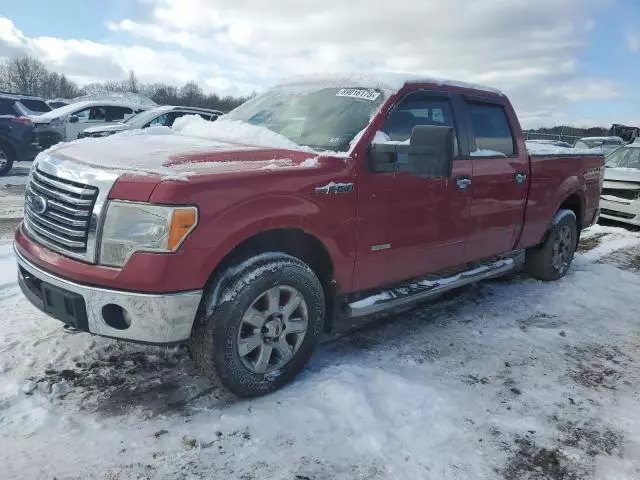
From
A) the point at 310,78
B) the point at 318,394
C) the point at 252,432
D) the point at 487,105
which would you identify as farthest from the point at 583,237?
the point at 252,432

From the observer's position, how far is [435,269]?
4.08 metres

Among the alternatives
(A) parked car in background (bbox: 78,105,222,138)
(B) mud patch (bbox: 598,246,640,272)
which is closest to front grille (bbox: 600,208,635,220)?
(B) mud patch (bbox: 598,246,640,272)

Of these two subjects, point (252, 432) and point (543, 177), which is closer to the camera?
point (252, 432)

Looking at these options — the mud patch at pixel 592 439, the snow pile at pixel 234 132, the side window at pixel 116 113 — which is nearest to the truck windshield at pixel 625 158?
the mud patch at pixel 592 439

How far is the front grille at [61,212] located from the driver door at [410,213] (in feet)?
5.25

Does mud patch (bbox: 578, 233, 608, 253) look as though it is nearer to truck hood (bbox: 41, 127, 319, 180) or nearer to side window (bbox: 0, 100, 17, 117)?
truck hood (bbox: 41, 127, 319, 180)

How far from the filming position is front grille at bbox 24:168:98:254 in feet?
8.63

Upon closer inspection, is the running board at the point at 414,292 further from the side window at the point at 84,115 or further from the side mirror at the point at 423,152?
the side window at the point at 84,115

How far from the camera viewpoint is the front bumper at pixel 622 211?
29.8 ft

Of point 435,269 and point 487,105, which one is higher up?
point 487,105

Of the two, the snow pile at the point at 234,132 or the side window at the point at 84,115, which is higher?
the side window at the point at 84,115

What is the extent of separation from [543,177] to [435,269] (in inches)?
74.2

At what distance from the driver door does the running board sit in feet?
0.30

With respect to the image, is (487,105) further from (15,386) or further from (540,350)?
(15,386)
